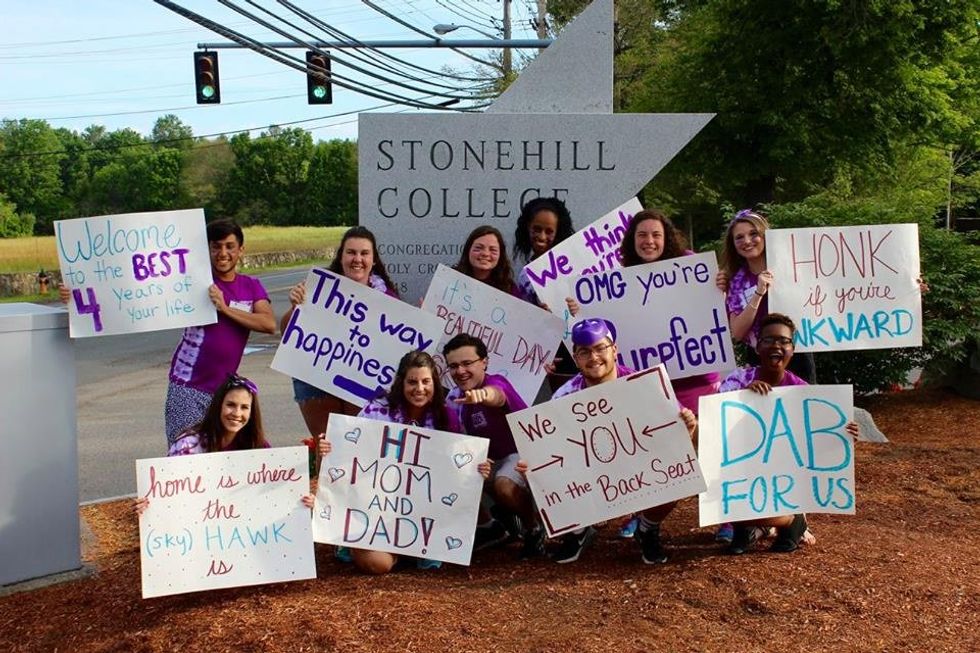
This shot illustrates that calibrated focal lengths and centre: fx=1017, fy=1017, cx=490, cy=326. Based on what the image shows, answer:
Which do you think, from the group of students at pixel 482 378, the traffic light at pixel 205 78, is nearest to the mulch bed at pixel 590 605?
the group of students at pixel 482 378

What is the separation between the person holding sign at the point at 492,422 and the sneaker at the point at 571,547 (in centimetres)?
13

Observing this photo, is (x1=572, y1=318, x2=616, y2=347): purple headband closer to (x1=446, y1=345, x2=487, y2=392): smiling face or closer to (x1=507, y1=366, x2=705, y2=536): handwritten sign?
(x1=507, y1=366, x2=705, y2=536): handwritten sign

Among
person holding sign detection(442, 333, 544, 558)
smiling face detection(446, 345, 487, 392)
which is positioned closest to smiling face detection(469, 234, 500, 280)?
person holding sign detection(442, 333, 544, 558)

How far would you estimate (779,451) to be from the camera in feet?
14.8

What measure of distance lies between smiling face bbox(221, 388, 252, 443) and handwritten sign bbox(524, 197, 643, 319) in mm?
1793

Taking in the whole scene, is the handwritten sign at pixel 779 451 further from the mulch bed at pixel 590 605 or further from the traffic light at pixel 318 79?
the traffic light at pixel 318 79

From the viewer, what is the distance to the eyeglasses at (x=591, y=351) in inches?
173

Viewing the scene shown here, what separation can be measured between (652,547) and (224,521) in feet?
6.15

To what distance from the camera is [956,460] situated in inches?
259

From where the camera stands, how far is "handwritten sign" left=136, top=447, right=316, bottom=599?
4117 mm

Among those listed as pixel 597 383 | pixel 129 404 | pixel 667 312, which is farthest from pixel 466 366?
pixel 129 404

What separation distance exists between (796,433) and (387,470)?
5.97ft

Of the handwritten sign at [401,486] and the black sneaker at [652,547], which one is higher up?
the handwritten sign at [401,486]

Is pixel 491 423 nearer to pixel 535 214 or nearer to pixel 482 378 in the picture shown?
pixel 482 378
